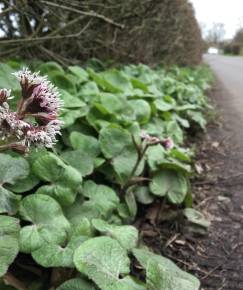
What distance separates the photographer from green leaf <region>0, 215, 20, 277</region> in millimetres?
1128

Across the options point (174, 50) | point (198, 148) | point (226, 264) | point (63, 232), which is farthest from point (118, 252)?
point (174, 50)

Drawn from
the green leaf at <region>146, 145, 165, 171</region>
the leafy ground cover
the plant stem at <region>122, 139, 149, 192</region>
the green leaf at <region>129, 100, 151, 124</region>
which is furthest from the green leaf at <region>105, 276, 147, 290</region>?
the green leaf at <region>129, 100, 151, 124</region>

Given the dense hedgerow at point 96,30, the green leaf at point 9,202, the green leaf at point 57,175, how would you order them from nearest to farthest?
the green leaf at point 9,202
the green leaf at point 57,175
the dense hedgerow at point 96,30

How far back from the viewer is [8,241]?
1175mm

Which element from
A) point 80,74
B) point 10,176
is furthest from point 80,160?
point 80,74

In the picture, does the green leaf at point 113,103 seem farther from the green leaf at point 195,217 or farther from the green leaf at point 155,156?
the green leaf at point 195,217

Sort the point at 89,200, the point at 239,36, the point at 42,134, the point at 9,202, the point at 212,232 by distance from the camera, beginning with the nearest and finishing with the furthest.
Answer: the point at 42,134
the point at 9,202
the point at 89,200
the point at 212,232
the point at 239,36

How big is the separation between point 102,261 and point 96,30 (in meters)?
3.64

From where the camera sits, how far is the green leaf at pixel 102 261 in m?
1.23

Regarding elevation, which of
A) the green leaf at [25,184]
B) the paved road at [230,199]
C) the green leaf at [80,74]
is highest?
the green leaf at [80,74]

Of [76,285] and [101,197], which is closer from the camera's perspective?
[76,285]

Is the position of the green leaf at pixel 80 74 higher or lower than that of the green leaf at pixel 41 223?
higher

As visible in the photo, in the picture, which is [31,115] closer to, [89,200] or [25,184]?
[25,184]

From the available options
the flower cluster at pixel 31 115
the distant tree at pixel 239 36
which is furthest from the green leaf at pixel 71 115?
the distant tree at pixel 239 36
